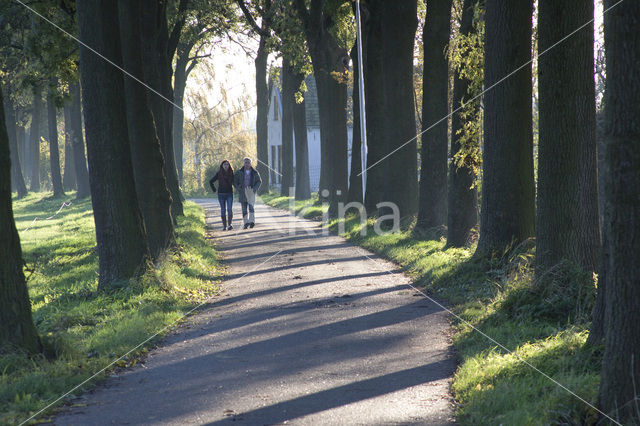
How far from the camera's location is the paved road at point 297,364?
5480 millimetres

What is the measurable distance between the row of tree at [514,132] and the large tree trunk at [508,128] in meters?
0.02

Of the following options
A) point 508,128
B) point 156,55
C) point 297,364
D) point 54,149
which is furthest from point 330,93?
point 54,149

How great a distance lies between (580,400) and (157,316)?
226 inches

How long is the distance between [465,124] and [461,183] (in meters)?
1.18

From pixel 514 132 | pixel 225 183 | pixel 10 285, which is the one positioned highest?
pixel 514 132

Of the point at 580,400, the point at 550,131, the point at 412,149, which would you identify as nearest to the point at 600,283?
the point at 580,400

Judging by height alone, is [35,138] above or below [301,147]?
above

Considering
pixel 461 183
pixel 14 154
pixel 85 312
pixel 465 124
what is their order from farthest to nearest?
pixel 14 154 < pixel 461 183 < pixel 465 124 < pixel 85 312

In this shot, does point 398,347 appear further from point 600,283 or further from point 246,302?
point 246,302

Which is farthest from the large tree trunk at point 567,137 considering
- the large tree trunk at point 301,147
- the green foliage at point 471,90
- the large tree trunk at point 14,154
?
the large tree trunk at point 14,154

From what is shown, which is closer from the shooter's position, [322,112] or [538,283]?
[538,283]

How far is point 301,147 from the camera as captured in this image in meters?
39.3

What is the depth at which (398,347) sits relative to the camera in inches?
299

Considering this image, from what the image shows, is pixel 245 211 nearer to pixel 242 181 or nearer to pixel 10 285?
pixel 242 181
